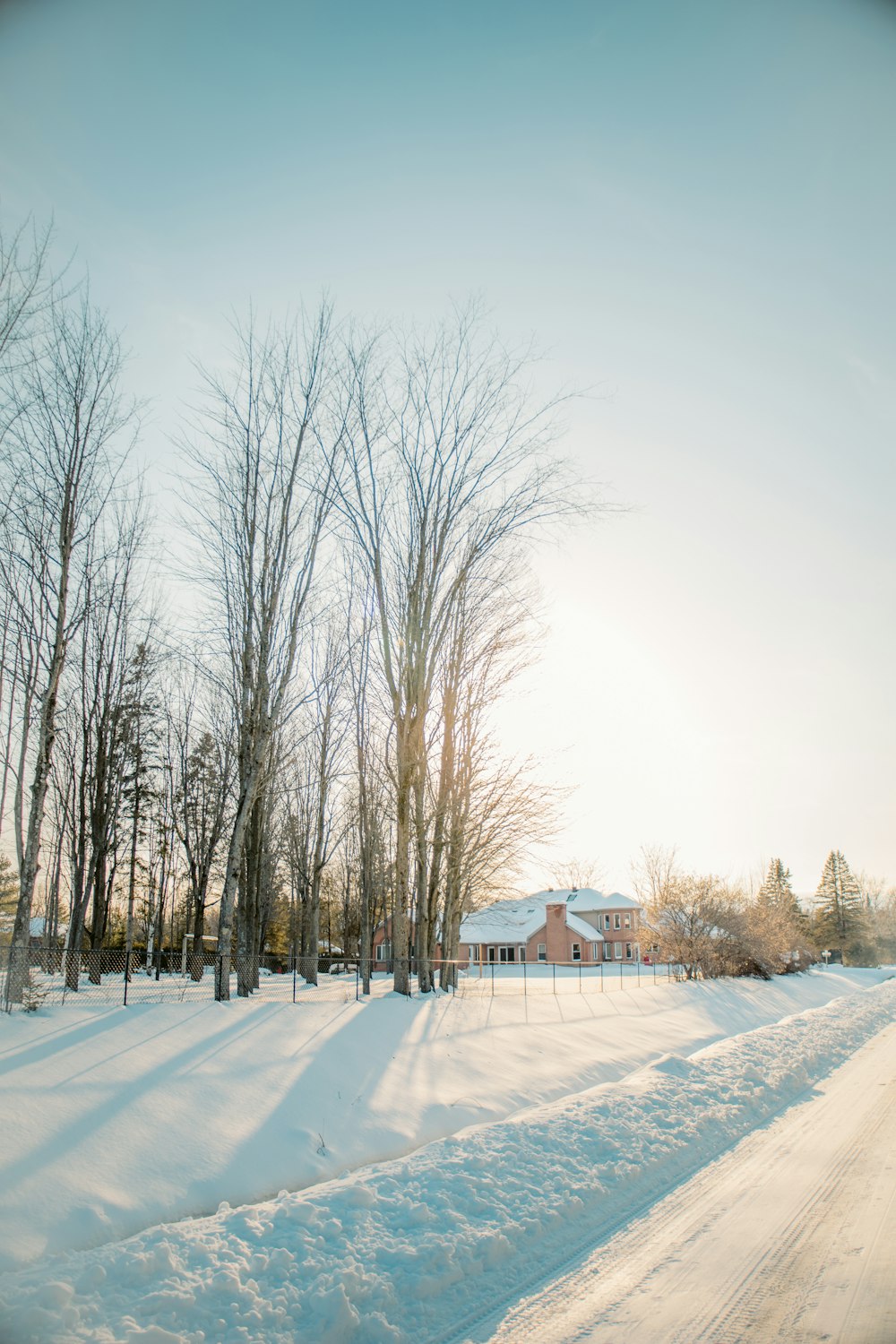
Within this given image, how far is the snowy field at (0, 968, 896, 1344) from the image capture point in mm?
3955

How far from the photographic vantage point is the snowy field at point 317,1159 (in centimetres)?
396

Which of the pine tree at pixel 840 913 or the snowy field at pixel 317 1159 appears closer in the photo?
the snowy field at pixel 317 1159

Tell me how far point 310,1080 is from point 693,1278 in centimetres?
506

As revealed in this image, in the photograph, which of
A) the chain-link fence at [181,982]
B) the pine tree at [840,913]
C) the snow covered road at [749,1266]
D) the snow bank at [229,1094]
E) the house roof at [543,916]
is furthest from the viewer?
the pine tree at [840,913]

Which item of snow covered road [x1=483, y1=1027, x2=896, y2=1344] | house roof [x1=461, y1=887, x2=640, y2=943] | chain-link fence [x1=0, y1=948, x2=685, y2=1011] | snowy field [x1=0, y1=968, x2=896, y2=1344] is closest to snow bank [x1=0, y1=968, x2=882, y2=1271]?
snowy field [x1=0, y1=968, x2=896, y2=1344]

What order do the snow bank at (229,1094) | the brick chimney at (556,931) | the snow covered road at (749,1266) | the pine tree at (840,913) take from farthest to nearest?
1. the pine tree at (840,913)
2. the brick chimney at (556,931)
3. the snow bank at (229,1094)
4. the snow covered road at (749,1266)

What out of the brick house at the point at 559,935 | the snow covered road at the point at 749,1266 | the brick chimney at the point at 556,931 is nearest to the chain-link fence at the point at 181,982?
the snow covered road at the point at 749,1266

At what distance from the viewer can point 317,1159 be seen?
6.60m

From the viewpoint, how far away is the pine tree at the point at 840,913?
71000mm

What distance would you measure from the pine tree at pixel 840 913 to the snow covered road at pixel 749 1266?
7504 cm

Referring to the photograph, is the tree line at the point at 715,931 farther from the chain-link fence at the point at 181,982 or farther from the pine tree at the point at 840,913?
the pine tree at the point at 840,913

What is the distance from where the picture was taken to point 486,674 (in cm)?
1942

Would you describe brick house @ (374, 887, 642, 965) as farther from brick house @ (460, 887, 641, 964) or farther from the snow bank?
the snow bank

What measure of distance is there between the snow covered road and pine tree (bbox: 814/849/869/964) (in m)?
75.0
